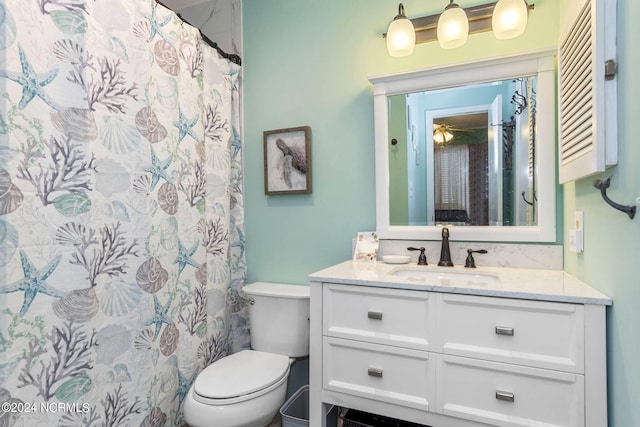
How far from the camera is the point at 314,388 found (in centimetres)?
150

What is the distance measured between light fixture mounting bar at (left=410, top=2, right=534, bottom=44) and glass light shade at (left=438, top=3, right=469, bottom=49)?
3.5 inches

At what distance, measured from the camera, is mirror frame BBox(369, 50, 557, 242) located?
157 cm

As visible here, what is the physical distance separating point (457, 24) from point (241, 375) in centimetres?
184

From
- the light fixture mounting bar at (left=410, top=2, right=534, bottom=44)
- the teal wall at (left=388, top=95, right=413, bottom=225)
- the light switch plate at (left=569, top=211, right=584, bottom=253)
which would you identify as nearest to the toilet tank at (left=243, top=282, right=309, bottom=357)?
the teal wall at (left=388, top=95, right=413, bottom=225)

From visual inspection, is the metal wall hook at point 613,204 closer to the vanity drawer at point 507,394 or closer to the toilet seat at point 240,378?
the vanity drawer at point 507,394

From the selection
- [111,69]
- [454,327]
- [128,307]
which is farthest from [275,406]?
[111,69]

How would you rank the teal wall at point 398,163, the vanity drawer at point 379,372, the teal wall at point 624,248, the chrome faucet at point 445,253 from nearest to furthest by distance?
the teal wall at point 624,248 → the vanity drawer at point 379,372 → the chrome faucet at point 445,253 → the teal wall at point 398,163

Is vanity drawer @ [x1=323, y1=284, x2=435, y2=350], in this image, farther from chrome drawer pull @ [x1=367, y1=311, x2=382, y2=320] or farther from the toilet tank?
the toilet tank

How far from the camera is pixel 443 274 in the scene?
162cm

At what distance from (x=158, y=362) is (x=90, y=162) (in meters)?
0.90

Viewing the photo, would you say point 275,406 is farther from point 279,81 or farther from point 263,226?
point 279,81

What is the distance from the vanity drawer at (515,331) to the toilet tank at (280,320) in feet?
2.72

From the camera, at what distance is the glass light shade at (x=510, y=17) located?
1.52m

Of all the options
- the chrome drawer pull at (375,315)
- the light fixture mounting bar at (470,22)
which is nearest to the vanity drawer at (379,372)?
the chrome drawer pull at (375,315)
